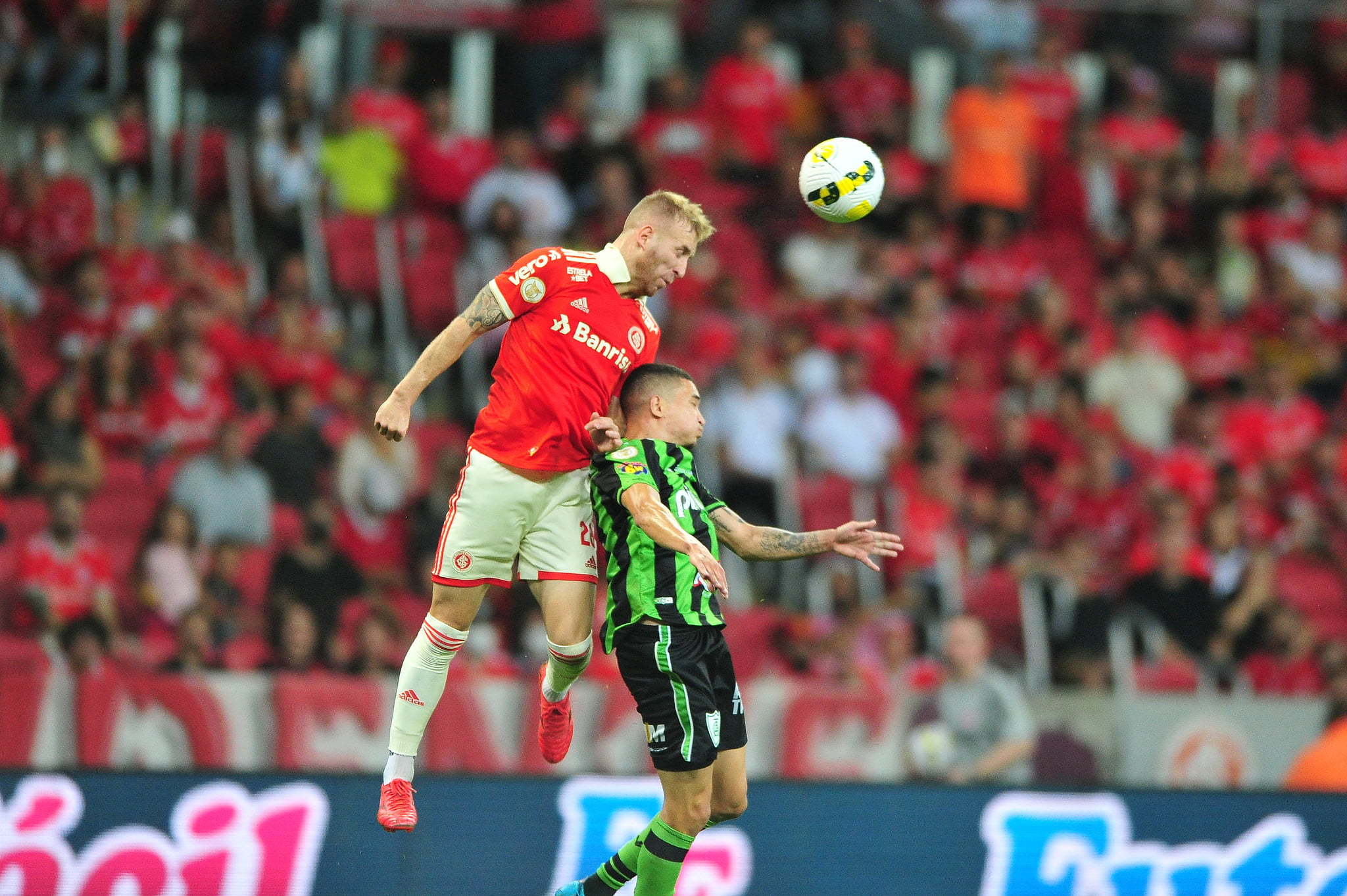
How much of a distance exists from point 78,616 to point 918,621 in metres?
4.85

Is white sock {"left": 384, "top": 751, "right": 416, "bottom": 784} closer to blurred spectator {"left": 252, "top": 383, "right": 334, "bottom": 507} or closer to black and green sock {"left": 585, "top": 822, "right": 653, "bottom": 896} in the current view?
black and green sock {"left": 585, "top": 822, "right": 653, "bottom": 896}

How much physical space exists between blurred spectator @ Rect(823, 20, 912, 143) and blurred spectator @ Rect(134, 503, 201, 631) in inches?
252

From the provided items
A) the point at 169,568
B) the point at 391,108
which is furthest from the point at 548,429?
the point at 391,108

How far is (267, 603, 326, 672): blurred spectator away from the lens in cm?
962

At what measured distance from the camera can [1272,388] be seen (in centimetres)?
1324

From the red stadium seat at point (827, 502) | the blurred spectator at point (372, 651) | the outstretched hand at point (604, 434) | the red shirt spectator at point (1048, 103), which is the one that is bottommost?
the blurred spectator at point (372, 651)

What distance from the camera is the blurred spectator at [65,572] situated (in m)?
9.54

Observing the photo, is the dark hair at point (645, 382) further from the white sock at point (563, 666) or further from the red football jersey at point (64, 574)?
the red football jersey at point (64, 574)

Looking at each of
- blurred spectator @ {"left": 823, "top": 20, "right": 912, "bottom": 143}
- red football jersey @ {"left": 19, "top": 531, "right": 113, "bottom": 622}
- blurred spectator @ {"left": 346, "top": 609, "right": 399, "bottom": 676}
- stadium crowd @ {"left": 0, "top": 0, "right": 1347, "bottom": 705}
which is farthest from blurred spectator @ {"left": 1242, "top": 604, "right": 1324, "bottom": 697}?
red football jersey @ {"left": 19, "top": 531, "right": 113, "bottom": 622}

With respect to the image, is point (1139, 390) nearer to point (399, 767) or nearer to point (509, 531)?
point (509, 531)

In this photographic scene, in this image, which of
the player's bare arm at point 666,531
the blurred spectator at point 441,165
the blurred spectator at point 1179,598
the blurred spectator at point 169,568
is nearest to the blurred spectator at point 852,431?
the blurred spectator at point 1179,598

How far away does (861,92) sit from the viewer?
14.5 metres

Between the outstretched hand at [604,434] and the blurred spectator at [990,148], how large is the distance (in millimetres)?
8487

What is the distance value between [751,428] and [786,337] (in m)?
1.02
